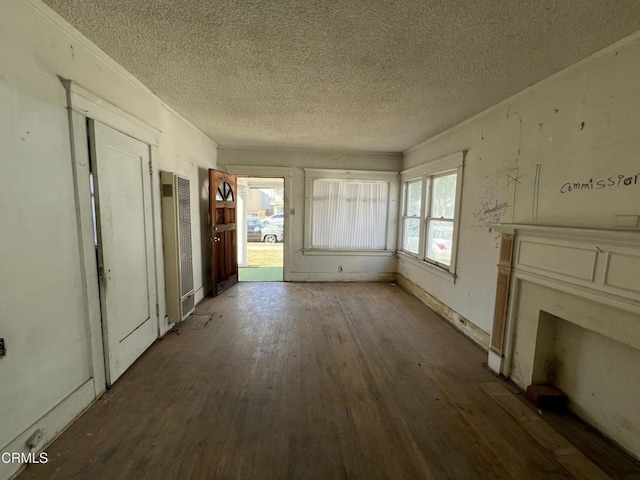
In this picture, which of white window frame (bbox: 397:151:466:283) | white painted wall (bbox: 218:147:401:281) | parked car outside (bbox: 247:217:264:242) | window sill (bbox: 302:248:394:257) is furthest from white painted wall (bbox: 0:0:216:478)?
parked car outside (bbox: 247:217:264:242)

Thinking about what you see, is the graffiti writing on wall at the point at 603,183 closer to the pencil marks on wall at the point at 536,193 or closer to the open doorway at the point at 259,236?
the pencil marks on wall at the point at 536,193

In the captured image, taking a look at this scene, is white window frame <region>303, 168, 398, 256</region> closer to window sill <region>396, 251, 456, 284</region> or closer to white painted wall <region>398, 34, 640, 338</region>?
window sill <region>396, 251, 456, 284</region>

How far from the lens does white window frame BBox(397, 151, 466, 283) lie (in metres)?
3.38

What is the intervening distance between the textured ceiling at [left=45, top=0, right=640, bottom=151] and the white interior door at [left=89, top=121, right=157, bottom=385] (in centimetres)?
69

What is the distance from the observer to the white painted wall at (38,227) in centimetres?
136

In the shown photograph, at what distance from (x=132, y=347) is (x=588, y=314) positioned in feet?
11.3

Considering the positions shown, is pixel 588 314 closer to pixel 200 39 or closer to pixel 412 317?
pixel 412 317

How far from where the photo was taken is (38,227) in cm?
151

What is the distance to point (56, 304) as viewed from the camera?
64.7 inches

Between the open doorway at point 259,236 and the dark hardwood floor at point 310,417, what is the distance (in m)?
2.76

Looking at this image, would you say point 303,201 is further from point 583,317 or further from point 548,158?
point 583,317

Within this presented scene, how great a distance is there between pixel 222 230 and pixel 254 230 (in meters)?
7.65

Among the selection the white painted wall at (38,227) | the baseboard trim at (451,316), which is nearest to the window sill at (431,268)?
the baseboard trim at (451,316)

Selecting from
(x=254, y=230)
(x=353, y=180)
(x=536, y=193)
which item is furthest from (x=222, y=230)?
(x=254, y=230)
